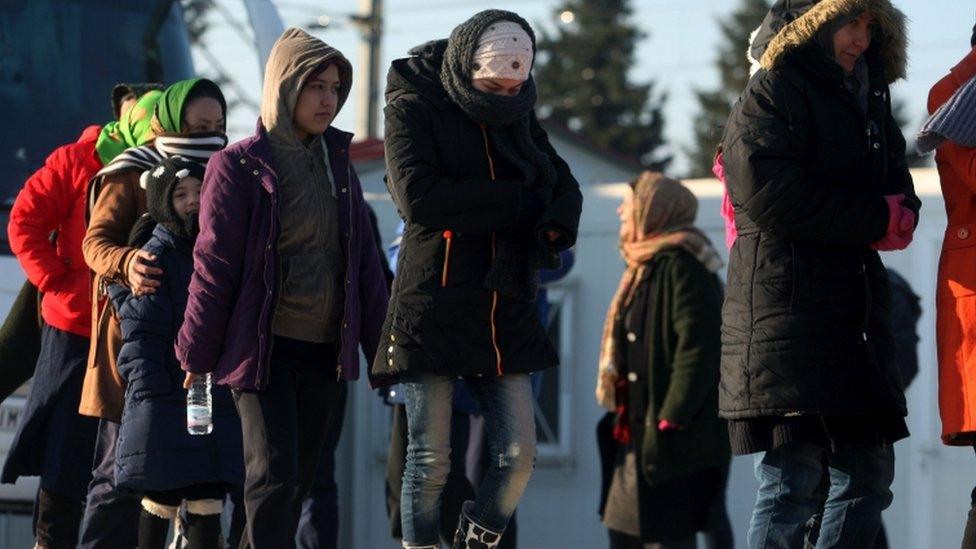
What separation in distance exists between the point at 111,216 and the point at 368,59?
2025 centimetres

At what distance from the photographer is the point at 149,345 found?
6203 mm

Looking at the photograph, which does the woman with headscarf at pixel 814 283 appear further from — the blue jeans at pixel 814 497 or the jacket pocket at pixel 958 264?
the jacket pocket at pixel 958 264

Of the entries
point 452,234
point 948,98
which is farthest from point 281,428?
point 948,98

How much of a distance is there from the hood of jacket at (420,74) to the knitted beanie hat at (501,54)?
144mm

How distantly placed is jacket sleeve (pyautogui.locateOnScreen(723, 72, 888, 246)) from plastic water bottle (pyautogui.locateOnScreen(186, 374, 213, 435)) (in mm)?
1778

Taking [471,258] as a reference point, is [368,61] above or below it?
above

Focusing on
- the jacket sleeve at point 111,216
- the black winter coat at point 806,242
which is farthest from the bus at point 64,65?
the black winter coat at point 806,242

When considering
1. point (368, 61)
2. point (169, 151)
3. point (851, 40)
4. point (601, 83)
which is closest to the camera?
point (851, 40)

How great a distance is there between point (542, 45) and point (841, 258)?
57387mm

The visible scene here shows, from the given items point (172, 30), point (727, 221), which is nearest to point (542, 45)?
point (172, 30)

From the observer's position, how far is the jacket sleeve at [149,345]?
6176mm

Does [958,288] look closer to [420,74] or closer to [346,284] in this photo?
[420,74]

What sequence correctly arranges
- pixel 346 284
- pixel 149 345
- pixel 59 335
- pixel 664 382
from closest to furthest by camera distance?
1. pixel 346 284
2. pixel 149 345
3. pixel 59 335
4. pixel 664 382

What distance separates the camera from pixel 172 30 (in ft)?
31.3
